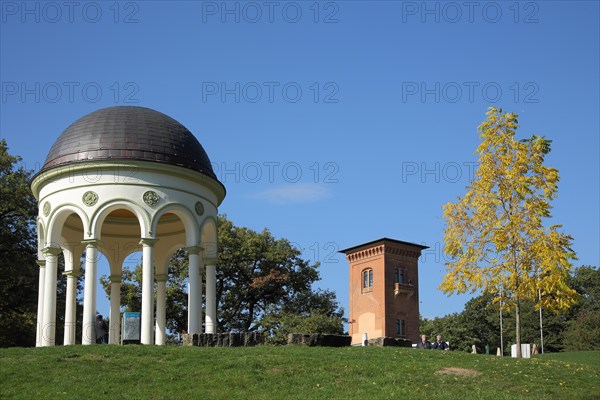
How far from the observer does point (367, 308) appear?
82.0m

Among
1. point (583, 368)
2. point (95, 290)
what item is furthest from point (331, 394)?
point (95, 290)

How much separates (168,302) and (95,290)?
92.1 ft

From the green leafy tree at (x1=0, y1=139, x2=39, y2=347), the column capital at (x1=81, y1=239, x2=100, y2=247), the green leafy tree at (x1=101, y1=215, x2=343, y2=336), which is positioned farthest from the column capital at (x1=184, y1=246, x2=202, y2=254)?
the green leafy tree at (x1=101, y1=215, x2=343, y2=336)

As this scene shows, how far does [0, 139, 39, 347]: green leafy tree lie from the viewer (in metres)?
48.7

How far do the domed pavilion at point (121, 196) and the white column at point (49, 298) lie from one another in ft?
0.14

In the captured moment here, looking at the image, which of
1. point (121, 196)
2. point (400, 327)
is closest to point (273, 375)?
point (121, 196)

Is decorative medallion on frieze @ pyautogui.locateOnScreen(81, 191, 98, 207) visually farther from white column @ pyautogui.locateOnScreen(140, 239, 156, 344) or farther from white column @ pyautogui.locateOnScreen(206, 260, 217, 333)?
white column @ pyautogui.locateOnScreen(206, 260, 217, 333)

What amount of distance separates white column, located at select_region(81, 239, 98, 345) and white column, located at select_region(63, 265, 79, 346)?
1.39 metres

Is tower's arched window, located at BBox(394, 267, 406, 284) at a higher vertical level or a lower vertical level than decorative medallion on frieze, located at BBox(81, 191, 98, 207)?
lower

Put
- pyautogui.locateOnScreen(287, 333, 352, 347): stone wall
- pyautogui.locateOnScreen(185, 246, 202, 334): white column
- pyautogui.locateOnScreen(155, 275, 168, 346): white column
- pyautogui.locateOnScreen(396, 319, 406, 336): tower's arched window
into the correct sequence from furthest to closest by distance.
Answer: pyautogui.locateOnScreen(396, 319, 406, 336): tower's arched window < pyautogui.locateOnScreen(155, 275, 168, 346): white column < pyautogui.locateOnScreen(185, 246, 202, 334): white column < pyautogui.locateOnScreen(287, 333, 352, 347): stone wall

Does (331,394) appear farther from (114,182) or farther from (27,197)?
(27,197)

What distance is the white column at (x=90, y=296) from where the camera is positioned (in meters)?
32.3

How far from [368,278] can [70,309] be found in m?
49.7

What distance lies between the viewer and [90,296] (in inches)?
1288
